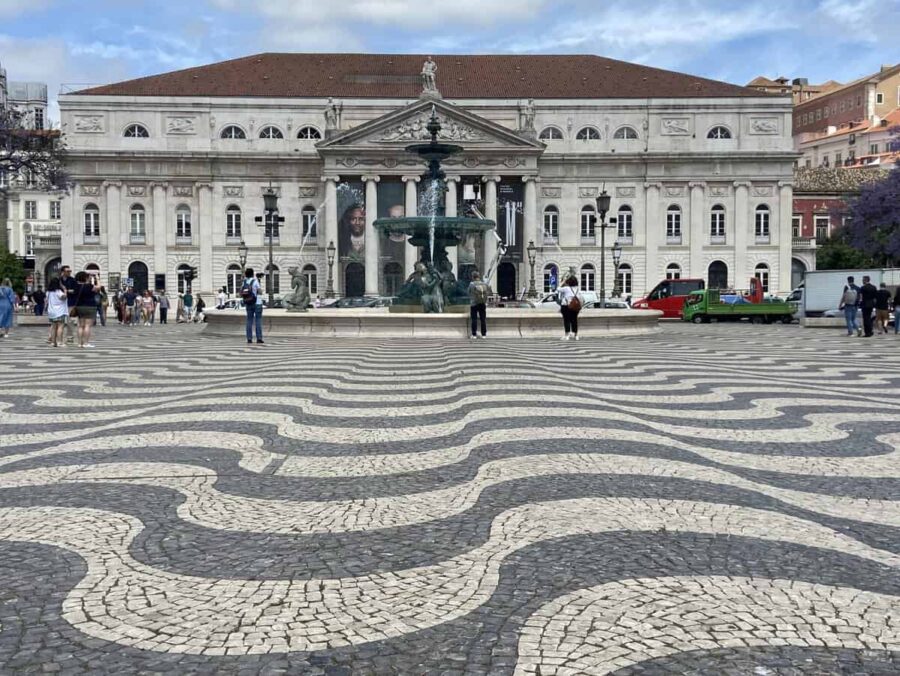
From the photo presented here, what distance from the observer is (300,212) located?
6088cm

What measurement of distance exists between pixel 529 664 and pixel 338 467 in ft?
9.37

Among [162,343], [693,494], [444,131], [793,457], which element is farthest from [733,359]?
[444,131]

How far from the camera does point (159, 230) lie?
Answer: 60594 millimetres

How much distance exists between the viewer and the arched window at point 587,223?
201ft

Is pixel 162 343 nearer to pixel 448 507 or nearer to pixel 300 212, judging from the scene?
pixel 448 507

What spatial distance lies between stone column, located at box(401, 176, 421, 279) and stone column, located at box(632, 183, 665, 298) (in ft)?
53.1

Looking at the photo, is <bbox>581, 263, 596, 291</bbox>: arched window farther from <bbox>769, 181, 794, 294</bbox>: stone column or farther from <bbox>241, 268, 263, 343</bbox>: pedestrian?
<bbox>241, 268, 263, 343</bbox>: pedestrian

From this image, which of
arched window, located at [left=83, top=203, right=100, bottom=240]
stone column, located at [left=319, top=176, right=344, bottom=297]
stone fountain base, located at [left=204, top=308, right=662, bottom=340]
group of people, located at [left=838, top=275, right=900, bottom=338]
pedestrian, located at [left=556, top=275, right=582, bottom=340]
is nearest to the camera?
pedestrian, located at [left=556, top=275, right=582, bottom=340]

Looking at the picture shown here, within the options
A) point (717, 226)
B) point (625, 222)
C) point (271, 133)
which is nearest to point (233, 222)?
point (271, 133)

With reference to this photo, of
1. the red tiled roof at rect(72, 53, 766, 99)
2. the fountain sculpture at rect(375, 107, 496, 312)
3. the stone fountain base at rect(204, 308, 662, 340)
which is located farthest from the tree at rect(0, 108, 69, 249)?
the red tiled roof at rect(72, 53, 766, 99)

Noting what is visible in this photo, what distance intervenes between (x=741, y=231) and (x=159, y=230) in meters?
41.1

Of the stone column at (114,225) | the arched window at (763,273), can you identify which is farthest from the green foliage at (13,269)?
the arched window at (763,273)

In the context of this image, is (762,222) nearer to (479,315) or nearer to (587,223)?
(587,223)

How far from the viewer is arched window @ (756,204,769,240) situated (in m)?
61.7
